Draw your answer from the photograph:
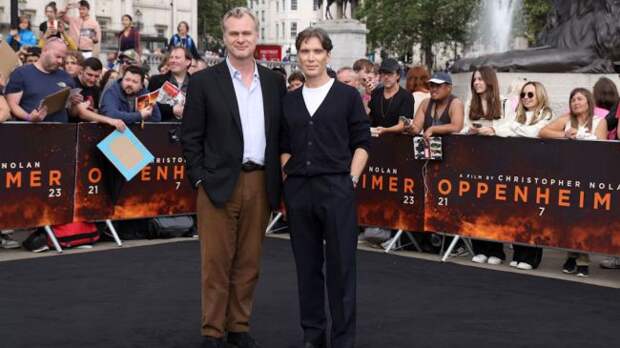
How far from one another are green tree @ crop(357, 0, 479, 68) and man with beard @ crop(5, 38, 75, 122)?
8536 centimetres

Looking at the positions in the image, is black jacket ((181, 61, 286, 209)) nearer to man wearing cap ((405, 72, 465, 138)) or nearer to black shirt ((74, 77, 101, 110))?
man wearing cap ((405, 72, 465, 138))

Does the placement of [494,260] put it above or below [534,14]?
below

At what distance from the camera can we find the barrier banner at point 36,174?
11.0 meters

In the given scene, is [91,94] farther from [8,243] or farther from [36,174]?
[8,243]

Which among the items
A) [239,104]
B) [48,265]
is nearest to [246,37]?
[239,104]

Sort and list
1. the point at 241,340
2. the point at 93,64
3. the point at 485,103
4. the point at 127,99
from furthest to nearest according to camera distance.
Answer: the point at 93,64 → the point at 127,99 → the point at 485,103 → the point at 241,340

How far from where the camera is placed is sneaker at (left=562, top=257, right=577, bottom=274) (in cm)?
1062

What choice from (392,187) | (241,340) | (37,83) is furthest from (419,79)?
(241,340)

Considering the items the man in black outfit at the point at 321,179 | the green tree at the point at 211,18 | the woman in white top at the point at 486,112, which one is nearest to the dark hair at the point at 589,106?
the woman in white top at the point at 486,112

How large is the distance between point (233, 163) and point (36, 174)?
4.79m

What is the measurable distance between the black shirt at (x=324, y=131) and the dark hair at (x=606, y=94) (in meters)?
4.90

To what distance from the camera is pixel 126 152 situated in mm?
11797

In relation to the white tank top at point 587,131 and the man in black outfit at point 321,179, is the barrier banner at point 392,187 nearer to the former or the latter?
the white tank top at point 587,131

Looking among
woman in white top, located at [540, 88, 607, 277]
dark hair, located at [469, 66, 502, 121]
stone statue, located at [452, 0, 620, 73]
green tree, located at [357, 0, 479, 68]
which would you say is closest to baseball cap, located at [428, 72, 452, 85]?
dark hair, located at [469, 66, 502, 121]
